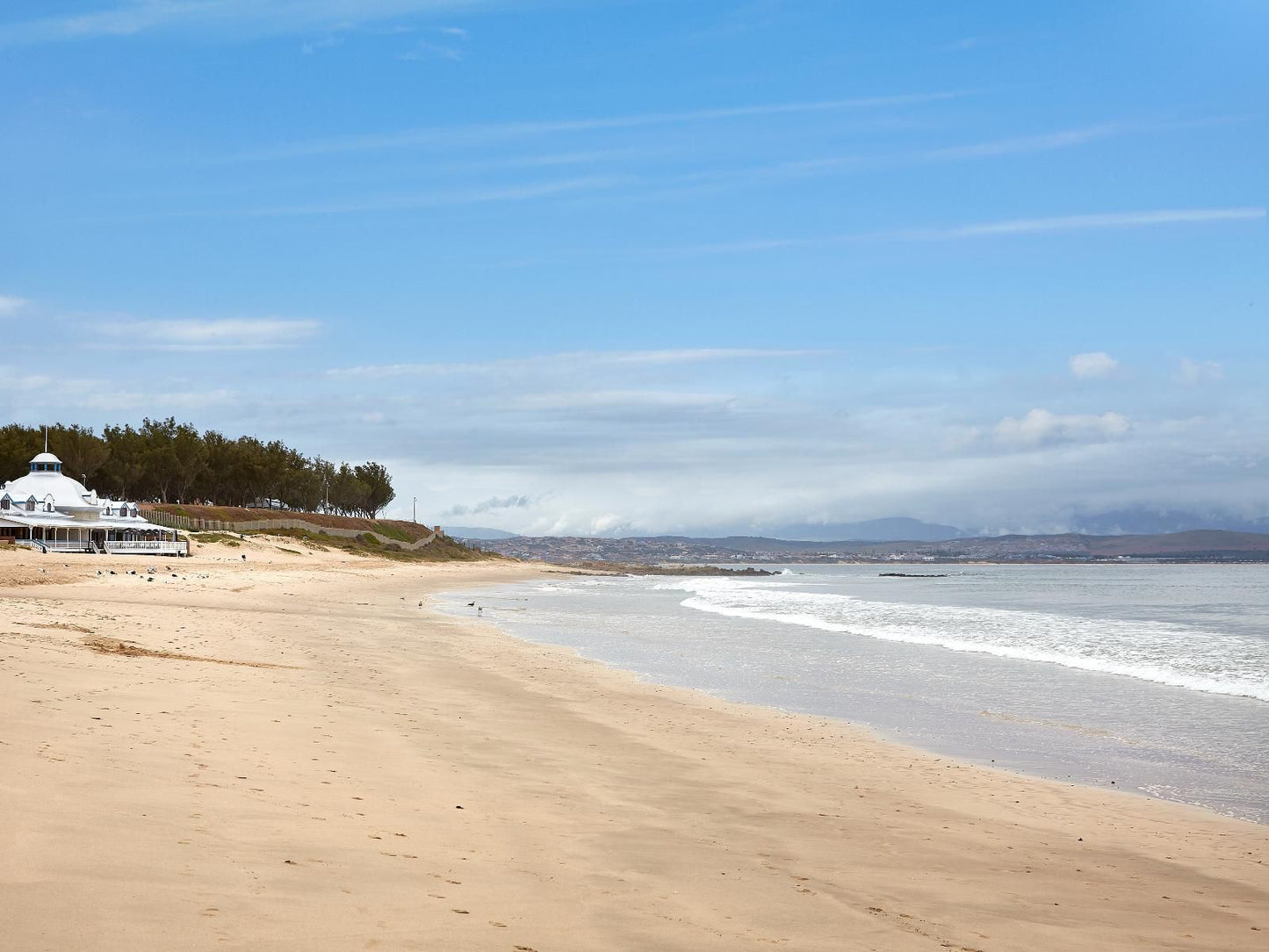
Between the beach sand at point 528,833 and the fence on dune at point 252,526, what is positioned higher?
the fence on dune at point 252,526

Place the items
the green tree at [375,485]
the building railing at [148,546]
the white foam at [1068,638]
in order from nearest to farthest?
the white foam at [1068,638] < the building railing at [148,546] < the green tree at [375,485]

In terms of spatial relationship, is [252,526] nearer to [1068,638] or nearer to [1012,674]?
[1068,638]

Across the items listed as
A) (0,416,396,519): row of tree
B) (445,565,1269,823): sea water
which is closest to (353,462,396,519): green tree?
(0,416,396,519): row of tree

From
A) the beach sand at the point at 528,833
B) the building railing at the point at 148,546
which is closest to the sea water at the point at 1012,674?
the beach sand at the point at 528,833

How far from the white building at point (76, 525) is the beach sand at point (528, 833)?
57.1m

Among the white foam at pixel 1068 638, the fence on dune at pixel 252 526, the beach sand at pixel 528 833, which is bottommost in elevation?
the white foam at pixel 1068 638

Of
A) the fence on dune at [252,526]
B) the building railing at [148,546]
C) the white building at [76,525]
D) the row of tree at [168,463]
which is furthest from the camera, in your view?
the row of tree at [168,463]

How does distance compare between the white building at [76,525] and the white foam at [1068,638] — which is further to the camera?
the white building at [76,525]

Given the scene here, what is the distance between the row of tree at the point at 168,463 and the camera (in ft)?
331

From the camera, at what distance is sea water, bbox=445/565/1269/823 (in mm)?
12859

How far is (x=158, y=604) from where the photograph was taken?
2969 cm

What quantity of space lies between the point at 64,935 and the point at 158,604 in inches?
1085

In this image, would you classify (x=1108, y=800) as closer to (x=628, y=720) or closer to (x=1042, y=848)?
(x=1042, y=848)

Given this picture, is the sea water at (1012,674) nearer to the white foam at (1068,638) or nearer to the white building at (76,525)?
the white foam at (1068,638)
